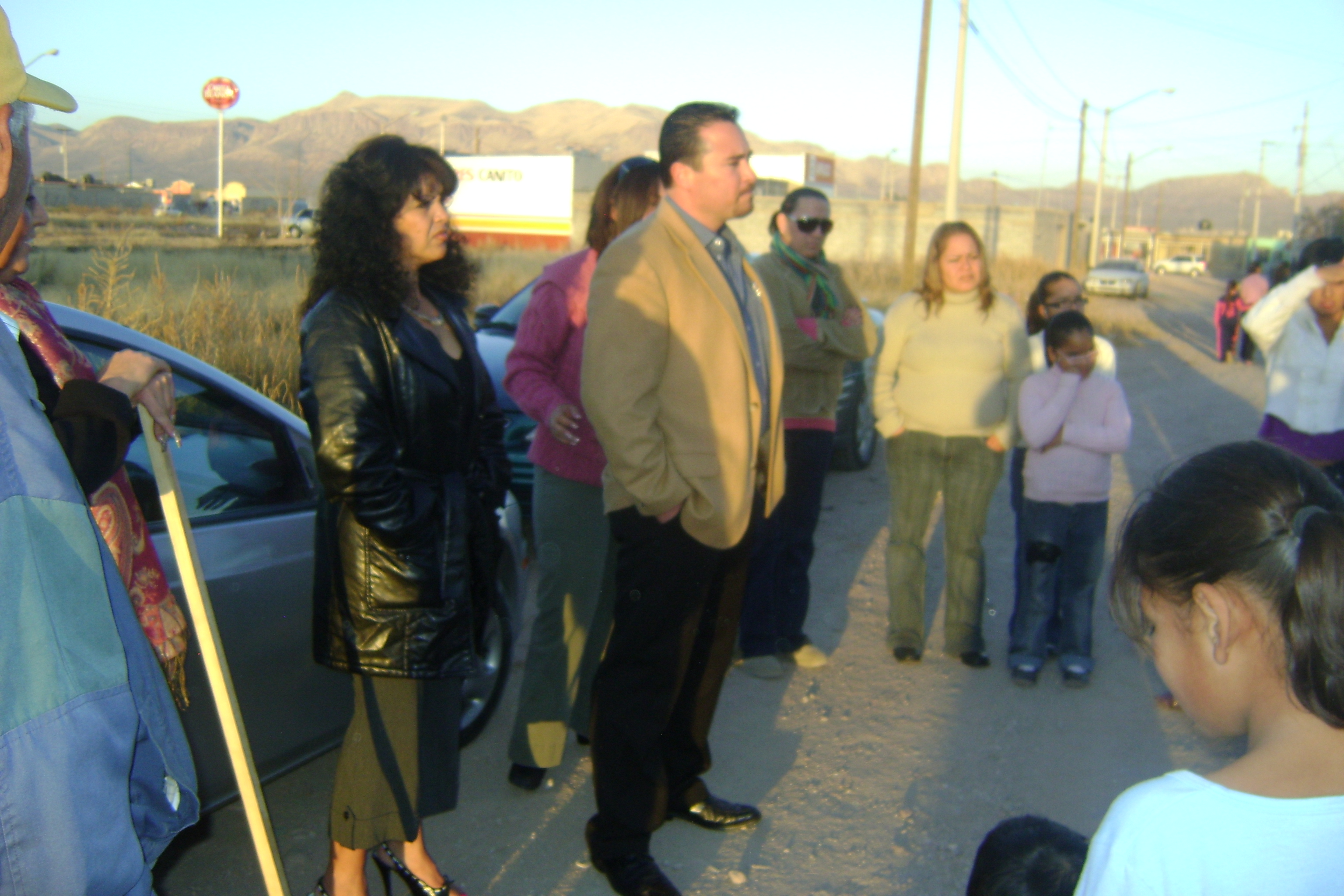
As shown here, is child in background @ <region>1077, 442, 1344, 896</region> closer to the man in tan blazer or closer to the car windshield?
the man in tan blazer

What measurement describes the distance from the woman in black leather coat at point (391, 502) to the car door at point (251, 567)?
376 mm

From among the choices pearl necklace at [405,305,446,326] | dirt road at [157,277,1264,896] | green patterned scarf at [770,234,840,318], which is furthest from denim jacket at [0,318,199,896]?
green patterned scarf at [770,234,840,318]

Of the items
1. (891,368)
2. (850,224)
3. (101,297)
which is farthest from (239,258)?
(850,224)

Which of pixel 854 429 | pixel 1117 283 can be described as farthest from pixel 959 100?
pixel 1117 283

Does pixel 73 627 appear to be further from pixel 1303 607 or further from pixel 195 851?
pixel 195 851

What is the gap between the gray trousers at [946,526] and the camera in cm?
445

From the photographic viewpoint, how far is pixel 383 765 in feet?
8.10

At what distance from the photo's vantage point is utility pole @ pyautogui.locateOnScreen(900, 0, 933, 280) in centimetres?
2078

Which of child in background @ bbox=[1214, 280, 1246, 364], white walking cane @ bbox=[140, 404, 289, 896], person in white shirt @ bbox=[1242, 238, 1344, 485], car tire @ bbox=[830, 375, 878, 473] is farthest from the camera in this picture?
child in background @ bbox=[1214, 280, 1246, 364]

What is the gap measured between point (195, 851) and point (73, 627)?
7.48ft

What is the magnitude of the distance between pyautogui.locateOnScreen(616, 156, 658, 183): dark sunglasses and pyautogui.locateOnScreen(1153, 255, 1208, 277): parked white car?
73639mm

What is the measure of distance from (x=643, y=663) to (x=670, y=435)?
0.64 metres

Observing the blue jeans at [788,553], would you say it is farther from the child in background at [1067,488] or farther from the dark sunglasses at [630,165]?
the dark sunglasses at [630,165]

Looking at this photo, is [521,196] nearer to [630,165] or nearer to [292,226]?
[292,226]
